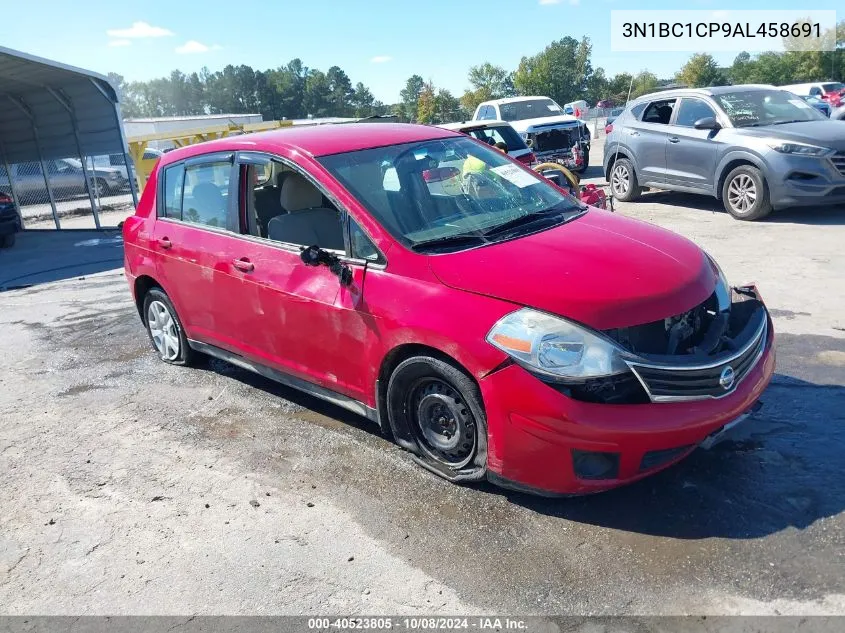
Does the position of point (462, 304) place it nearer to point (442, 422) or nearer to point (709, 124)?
point (442, 422)

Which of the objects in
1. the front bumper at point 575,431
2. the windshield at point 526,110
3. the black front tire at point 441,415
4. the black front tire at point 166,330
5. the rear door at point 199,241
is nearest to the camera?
the front bumper at point 575,431

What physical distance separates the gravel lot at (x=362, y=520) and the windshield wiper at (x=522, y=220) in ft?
4.49

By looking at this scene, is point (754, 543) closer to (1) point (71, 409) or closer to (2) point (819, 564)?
(2) point (819, 564)

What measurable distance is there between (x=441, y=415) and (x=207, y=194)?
2.52 meters

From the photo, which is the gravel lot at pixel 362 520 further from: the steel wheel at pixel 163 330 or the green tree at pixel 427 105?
the green tree at pixel 427 105

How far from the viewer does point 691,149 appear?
10375 mm

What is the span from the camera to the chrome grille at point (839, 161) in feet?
29.0

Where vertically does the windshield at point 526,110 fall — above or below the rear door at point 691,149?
above

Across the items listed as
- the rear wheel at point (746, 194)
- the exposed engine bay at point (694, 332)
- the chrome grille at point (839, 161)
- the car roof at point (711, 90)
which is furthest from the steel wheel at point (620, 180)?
the exposed engine bay at point (694, 332)

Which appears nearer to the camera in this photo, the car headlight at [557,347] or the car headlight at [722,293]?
the car headlight at [557,347]

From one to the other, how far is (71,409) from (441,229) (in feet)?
10.6

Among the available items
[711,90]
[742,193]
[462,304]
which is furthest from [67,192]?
[462,304]

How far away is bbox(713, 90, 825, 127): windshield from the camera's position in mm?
9883

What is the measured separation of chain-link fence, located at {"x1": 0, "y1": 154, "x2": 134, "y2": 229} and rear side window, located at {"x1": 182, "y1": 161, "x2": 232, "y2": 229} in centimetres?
1148
